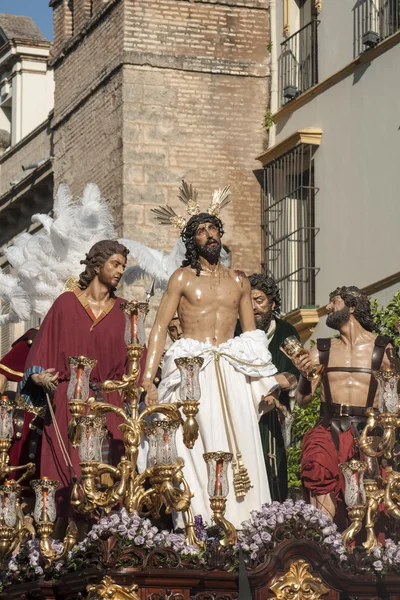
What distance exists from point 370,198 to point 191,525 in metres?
9.54

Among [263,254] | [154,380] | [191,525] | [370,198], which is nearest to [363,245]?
[370,198]

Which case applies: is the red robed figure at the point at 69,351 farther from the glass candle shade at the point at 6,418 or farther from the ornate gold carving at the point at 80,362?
the ornate gold carving at the point at 80,362

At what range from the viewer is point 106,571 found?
11.9 m

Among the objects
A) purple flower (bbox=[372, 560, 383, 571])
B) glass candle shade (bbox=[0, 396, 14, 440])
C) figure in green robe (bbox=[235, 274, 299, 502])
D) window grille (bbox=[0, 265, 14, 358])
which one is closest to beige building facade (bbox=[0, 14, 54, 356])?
window grille (bbox=[0, 265, 14, 358])

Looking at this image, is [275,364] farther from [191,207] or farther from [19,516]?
[19,516]

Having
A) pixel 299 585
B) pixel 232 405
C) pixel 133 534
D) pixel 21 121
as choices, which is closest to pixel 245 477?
pixel 232 405

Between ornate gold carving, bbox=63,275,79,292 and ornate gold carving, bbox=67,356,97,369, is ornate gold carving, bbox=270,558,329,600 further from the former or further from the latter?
ornate gold carving, bbox=63,275,79,292

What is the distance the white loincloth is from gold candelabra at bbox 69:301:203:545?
0.38 m

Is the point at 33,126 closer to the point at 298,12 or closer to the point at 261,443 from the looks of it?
the point at 298,12

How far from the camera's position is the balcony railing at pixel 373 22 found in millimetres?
21734

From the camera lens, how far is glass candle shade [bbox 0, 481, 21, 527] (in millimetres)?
12711

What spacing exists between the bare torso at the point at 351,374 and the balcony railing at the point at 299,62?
9.71 m

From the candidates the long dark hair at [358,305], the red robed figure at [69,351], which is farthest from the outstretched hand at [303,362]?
→ the red robed figure at [69,351]

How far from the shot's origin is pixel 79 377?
Result: 12695 mm
